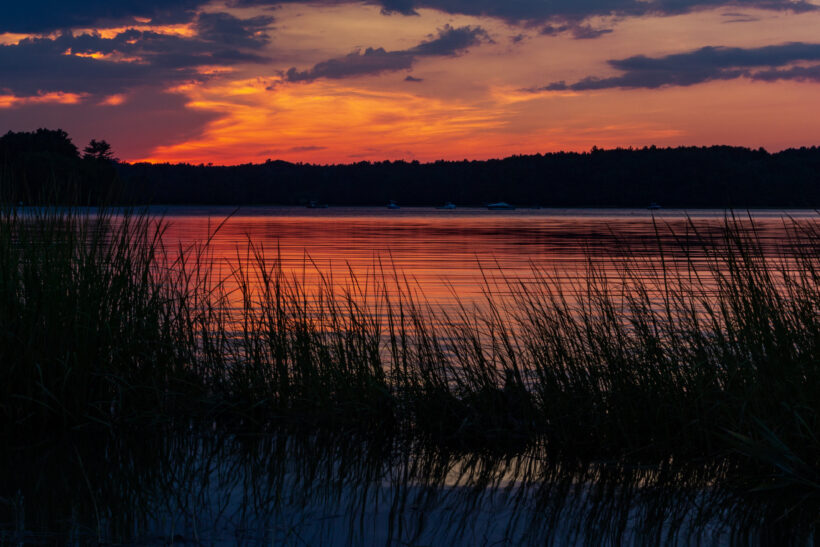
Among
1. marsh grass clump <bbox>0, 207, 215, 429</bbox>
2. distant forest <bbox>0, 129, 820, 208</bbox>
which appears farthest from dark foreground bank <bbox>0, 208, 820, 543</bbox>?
distant forest <bbox>0, 129, 820, 208</bbox>

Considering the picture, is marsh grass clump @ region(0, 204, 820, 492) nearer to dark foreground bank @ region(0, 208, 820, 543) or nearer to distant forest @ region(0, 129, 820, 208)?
dark foreground bank @ region(0, 208, 820, 543)

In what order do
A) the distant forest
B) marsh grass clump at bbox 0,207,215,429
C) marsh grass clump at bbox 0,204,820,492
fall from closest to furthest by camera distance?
marsh grass clump at bbox 0,204,820,492 → marsh grass clump at bbox 0,207,215,429 → the distant forest

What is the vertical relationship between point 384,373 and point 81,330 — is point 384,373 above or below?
below

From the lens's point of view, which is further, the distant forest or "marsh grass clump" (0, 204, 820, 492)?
the distant forest

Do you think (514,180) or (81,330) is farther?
(514,180)

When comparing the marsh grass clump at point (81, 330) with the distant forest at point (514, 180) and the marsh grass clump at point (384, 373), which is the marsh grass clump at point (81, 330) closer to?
the marsh grass clump at point (384, 373)

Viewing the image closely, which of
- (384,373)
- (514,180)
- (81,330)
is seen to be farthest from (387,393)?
(514,180)

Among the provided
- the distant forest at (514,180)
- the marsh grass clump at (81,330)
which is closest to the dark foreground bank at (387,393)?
the marsh grass clump at (81,330)

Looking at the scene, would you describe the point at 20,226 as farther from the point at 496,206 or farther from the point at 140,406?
the point at 496,206

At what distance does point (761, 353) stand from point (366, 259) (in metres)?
24.3

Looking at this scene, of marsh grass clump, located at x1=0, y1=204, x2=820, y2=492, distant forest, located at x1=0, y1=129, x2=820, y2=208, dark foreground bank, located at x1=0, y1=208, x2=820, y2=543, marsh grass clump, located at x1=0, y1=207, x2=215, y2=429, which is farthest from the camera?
distant forest, located at x1=0, y1=129, x2=820, y2=208

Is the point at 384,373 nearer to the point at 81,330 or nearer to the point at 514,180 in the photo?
the point at 81,330

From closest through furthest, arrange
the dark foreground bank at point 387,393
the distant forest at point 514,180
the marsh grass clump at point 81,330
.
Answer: the dark foreground bank at point 387,393 < the marsh grass clump at point 81,330 < the distant forest at point 514,180

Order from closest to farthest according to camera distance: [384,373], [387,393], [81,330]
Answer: [81,330] → [387,393] → [384,373]
